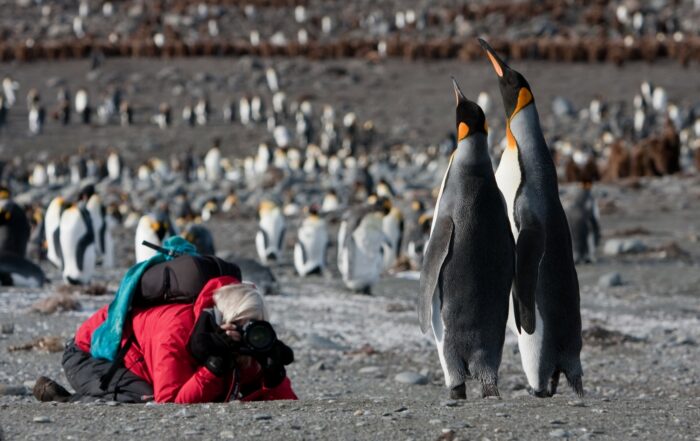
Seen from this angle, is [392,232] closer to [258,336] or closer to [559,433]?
[258,336]

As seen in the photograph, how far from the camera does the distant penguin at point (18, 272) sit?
34.0 ft

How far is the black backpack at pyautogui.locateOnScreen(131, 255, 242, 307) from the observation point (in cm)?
451

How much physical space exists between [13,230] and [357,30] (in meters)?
43.4

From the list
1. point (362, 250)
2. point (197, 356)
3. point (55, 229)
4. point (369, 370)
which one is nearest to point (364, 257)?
point (362, 250)

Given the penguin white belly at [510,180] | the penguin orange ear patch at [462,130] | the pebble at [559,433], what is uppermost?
the penguin orange ear patch at [462,130]

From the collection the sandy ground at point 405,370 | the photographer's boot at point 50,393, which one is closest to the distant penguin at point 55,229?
the sandy ground at point 405,370

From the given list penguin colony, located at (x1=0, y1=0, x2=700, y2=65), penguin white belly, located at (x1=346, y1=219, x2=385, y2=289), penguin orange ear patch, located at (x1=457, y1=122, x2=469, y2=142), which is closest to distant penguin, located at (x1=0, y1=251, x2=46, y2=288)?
penguin white belly, located at (x1=346, y1=219, x2=385, y2=289)

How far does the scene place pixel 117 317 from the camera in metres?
4.55

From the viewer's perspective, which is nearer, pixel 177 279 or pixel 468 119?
pixel 177 279

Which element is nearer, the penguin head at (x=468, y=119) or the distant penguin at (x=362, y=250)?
the penguin head at (x=468, y=119)

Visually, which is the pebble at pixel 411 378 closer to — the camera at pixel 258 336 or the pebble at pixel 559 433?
the camera at pixel 258 336

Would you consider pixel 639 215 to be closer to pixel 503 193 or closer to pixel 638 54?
pixel 503 193

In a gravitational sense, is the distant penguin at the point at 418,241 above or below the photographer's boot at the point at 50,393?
below

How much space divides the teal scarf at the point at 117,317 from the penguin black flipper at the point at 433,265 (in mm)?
1063
